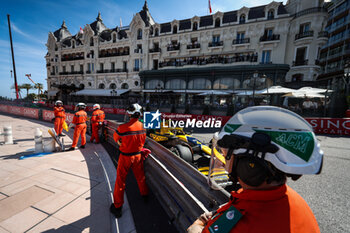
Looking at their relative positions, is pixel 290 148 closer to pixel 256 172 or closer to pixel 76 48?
pixel 256 172

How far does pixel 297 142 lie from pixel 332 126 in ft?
41.7

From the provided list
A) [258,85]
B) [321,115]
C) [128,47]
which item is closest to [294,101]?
[258,85]

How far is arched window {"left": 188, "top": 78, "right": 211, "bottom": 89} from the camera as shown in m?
20.2

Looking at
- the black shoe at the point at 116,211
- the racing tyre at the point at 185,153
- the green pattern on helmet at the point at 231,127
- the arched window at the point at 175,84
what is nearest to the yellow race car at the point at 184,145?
the racing tyre at the point at 185,153

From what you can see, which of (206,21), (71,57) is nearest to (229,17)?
(206,21)

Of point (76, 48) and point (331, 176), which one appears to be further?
point (76, 48)

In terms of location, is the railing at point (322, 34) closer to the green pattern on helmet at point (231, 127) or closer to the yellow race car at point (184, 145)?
the yellow race car at point (184, 145)

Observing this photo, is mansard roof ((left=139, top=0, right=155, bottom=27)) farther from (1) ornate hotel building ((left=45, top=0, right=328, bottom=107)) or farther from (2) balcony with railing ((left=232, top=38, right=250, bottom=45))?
(2) balcony with railing ((left=232, top=38, right=250, bottom=45))

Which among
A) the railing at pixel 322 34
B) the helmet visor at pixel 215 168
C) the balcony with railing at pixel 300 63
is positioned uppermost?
the railing at pixel 322 34

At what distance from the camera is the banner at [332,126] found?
8.86 meters

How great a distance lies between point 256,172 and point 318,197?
3.59m

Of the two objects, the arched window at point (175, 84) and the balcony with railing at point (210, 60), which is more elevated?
the balcony with railing at point (210, 60)

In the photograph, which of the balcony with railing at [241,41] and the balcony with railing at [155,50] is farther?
the balcony with railing at [155,50]

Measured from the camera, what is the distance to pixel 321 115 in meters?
11.5
